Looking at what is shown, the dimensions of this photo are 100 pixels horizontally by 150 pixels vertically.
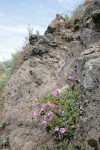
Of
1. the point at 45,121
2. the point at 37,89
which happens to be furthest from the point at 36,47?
A: the point at 45,121

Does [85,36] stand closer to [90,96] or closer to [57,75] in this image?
[57,75]

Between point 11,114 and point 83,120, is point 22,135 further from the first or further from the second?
point 83,120

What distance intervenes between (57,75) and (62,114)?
271 cm

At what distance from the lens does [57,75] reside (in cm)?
943

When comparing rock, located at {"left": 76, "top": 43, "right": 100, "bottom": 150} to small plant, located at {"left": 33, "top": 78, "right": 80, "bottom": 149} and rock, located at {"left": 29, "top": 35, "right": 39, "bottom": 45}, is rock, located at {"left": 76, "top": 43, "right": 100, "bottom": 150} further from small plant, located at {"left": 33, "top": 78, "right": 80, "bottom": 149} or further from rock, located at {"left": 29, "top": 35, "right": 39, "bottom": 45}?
rock, located at {"left": 29, "top": 35, "right": 39, "bottom": 45}

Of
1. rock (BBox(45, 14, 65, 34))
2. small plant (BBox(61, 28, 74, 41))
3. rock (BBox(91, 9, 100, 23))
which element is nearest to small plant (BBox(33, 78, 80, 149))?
rock (BBox(91, 9, 100, 23))

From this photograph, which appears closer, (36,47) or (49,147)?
(49,147)

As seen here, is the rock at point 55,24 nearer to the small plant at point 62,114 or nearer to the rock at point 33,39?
the rock at point 33,39

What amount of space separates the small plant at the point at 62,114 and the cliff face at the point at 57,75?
0.24 m

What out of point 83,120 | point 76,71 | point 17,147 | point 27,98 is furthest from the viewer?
point 27,98

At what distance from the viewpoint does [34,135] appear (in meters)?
7.88

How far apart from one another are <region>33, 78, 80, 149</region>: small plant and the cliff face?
0.24 metres

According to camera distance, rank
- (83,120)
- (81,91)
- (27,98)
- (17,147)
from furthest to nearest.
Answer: (27,98) → (17,147) → (81,91) → (83,120)

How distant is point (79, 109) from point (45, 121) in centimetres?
77
